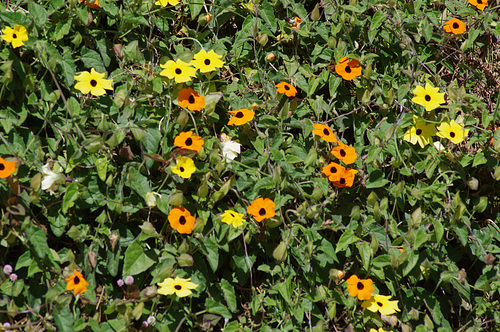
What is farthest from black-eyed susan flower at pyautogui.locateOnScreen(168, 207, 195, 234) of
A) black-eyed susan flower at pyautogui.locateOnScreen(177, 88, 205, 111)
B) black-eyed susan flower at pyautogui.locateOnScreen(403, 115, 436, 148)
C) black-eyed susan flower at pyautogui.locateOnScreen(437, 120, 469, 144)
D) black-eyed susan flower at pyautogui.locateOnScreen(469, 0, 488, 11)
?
black-eyed susan flower at pyautogui.locateOnScreen(469, 0, 488, 11)

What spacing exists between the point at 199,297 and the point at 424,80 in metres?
1.54

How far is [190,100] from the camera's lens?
2230mm

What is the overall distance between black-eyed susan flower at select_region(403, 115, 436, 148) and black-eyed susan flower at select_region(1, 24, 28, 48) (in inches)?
68.0

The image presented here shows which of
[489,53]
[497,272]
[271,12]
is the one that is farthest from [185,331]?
[489,53]

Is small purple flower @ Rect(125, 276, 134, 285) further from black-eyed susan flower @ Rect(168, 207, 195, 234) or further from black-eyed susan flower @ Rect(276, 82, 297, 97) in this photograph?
black-eyed susan flower @ Rect(276, 82, 297, 97)

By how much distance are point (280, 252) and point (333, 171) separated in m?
0.43

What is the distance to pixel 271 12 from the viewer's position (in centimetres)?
257

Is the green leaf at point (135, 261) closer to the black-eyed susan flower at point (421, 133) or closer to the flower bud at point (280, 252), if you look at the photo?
the flower bud at point (280, 252)

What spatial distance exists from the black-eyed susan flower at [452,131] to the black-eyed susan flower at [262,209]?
894mm

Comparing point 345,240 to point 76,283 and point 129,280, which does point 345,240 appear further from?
point 76,283

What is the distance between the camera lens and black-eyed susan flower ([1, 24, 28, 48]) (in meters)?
2.03

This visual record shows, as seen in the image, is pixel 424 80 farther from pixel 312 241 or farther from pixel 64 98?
pixel 64 98

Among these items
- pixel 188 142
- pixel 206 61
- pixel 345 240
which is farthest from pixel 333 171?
pixel 206 61

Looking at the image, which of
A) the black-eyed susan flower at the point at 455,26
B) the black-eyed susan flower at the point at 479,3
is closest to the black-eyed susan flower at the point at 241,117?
the black-eyed susan flower at the point at 455,26
